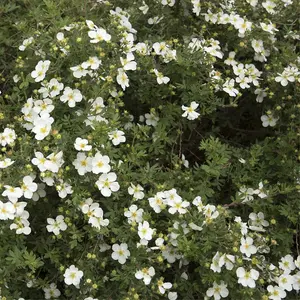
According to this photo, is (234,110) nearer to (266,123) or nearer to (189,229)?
(266,123)

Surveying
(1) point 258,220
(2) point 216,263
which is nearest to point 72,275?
(2) point 216,263

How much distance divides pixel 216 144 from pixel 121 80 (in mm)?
661

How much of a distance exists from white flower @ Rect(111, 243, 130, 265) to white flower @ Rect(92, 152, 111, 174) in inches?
16.9

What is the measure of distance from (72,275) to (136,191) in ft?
1.80

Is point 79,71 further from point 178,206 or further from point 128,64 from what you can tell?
point 178,206

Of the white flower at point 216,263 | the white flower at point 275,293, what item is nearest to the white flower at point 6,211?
the white flower at point 216,263

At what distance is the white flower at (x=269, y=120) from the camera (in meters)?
3.18

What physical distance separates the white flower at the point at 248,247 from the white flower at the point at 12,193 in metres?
1.15

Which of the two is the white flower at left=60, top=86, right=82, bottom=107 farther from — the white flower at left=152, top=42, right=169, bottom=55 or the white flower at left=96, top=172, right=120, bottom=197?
the white flower at left=152, top=42, right=169, bottom=55

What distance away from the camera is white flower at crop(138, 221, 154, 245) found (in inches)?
98.0

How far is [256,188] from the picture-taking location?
116 inches

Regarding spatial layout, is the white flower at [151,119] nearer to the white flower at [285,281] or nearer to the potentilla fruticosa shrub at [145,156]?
the potentilla fruticosa shrub at [145,156]

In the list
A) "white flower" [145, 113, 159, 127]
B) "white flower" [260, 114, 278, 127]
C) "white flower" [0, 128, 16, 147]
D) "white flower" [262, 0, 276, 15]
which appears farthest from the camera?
"white flower" [262, 0, 276, 15]

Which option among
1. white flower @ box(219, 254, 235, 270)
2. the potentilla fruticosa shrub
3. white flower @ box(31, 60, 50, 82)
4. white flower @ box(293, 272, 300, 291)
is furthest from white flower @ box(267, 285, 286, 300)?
white flower @ box(31, 60, 50, 82)
